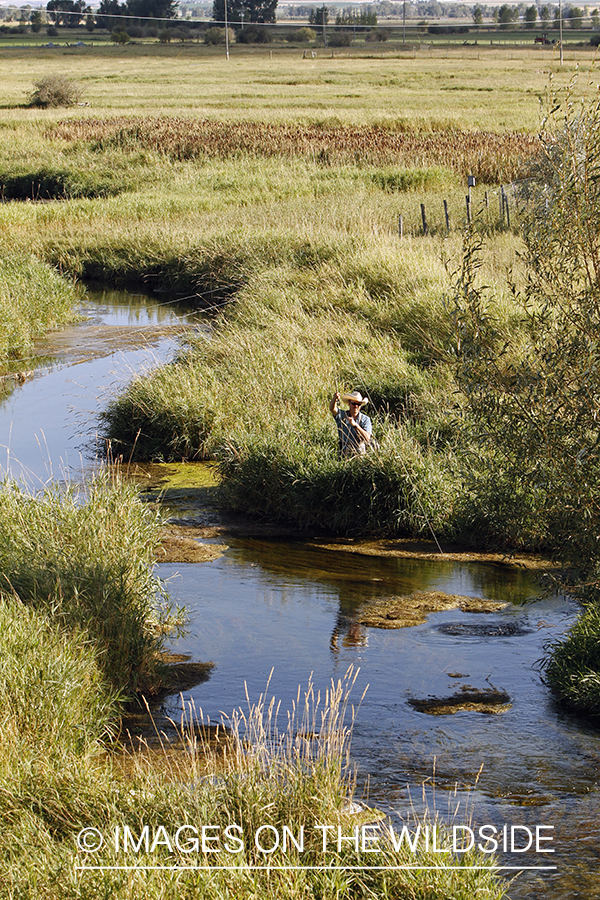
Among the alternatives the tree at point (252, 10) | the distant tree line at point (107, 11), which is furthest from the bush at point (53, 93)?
the tree at point (252, 10)

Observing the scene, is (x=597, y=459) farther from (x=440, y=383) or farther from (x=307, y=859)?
(x=440, y=383)

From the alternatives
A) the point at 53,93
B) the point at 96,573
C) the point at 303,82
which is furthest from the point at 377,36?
the point at 96,573

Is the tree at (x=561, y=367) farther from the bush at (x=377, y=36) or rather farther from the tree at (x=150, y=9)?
the tree at (x=150, y=9)

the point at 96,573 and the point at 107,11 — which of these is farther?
the point at 107,11

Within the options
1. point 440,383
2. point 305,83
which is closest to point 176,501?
point 440,383

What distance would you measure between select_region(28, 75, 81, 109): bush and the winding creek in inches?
1865

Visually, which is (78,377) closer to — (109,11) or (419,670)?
(419,670)

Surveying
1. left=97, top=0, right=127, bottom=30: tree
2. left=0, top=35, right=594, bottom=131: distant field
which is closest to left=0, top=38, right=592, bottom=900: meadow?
left=0, top=35, right=594, bottom=131: distant field

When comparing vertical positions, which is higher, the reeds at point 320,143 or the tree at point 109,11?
the tree at point 109,11

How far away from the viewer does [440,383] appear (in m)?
13.1

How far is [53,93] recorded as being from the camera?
54.1 meters

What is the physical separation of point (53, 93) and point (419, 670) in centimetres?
5405

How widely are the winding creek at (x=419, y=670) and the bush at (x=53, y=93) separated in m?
47.4

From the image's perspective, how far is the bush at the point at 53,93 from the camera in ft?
177
